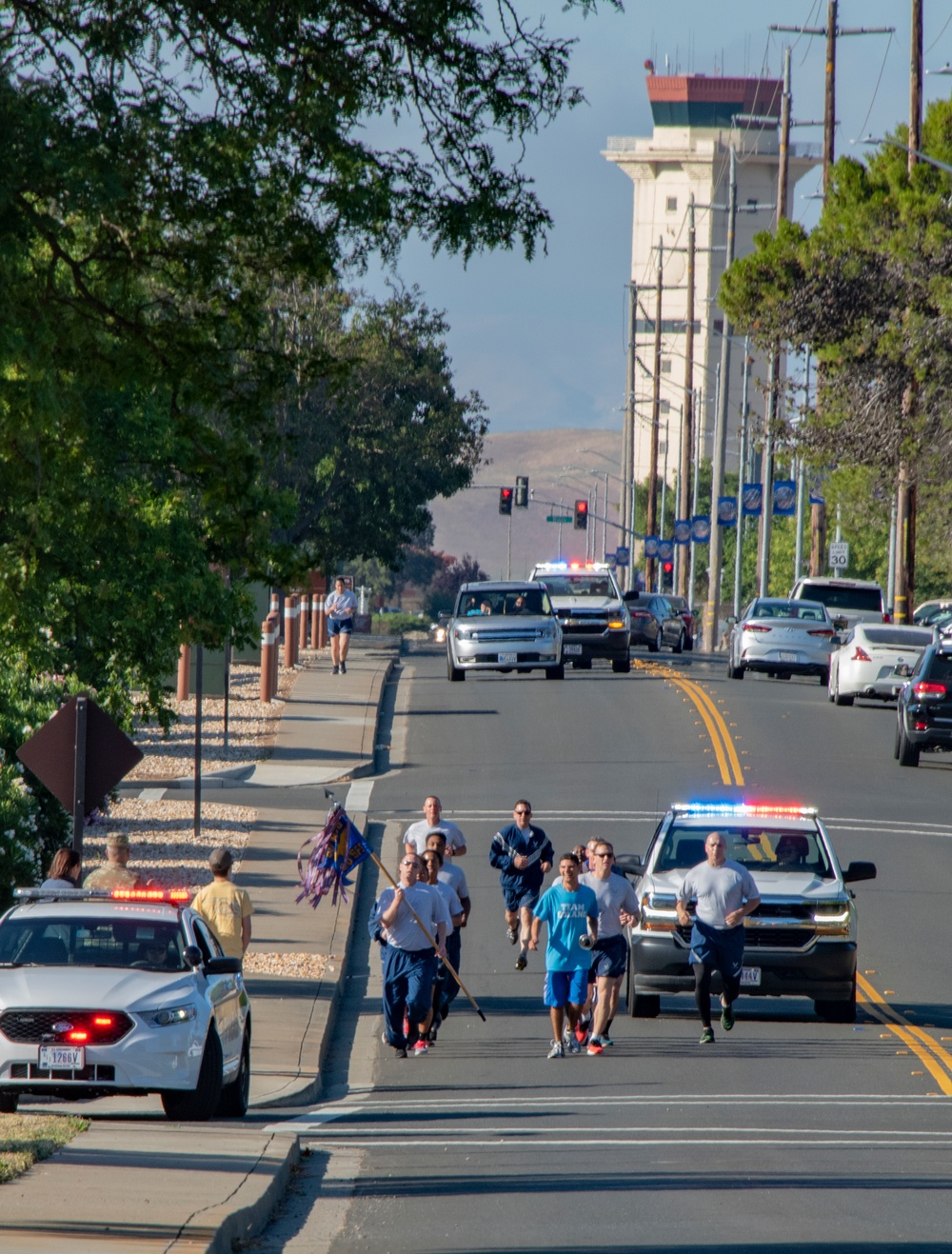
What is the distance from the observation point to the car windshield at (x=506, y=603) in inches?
1606

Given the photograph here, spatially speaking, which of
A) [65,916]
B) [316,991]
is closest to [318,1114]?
[65,916]

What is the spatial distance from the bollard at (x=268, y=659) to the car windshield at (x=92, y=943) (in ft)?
82.0

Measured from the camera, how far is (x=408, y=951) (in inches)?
627

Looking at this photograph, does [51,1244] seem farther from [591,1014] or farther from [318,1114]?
[591,1014]

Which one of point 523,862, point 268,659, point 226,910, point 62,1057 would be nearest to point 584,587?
point 268,659

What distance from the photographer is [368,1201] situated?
10.3 meters

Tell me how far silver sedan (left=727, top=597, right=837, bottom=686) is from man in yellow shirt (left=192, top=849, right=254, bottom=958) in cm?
2871

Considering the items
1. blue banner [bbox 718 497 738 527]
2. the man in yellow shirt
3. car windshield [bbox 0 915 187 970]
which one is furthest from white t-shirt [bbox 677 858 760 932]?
blue banner [bbox 718 497 738 527]

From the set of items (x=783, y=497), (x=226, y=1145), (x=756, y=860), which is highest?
(x=783, y=497)

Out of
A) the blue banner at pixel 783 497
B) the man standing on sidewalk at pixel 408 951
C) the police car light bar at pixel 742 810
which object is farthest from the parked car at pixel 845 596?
the man standing on sidewalk at pixel 408 951

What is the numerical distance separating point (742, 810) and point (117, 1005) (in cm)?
725

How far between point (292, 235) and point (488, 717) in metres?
27.5

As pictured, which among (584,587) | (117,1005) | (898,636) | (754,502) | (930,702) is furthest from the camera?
(754,502)

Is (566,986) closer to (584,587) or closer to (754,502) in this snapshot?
(584,587)
